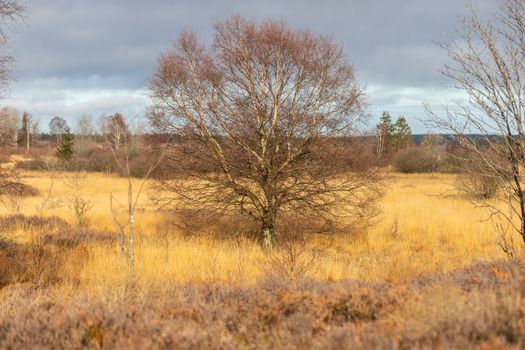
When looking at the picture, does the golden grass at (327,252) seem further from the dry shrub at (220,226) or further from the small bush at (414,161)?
the small bush at (414,161)

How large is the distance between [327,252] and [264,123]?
11.1 ft

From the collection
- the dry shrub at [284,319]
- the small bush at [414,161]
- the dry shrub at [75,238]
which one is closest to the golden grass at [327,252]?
the dry shrub at [75,238]

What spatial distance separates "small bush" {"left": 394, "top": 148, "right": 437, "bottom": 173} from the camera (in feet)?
142

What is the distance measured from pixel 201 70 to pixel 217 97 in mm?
742

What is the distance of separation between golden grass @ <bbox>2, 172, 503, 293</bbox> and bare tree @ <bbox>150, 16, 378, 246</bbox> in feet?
4.12

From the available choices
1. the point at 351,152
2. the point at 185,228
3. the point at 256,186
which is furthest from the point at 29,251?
the point at 351,152

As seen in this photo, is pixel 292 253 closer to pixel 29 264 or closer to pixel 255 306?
pixel 255 306

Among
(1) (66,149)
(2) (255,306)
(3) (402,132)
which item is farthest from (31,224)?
(3) (402,132)

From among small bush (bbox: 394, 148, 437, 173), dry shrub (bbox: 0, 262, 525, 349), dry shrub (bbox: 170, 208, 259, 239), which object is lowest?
dry shrub (bbox: 170, 208, 259, 239)

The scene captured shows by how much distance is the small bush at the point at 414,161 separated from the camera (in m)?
43.4

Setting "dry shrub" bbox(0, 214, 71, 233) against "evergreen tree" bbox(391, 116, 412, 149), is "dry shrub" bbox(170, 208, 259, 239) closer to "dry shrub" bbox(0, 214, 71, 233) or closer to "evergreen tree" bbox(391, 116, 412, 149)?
"dry shrub" bbox(0, 214, 71, 233)

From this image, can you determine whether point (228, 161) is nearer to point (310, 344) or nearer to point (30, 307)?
point (30, 307)

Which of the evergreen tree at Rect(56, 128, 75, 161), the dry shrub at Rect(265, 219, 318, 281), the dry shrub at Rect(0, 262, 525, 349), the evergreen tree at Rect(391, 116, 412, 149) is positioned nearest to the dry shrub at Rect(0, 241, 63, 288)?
the dry shrub at Rect(0, 262, 525, 349)

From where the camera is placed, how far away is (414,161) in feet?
145
